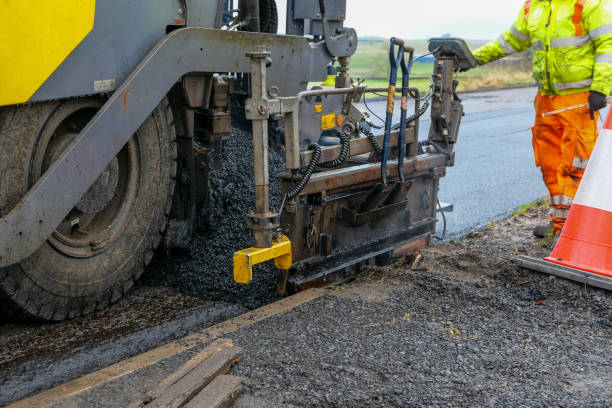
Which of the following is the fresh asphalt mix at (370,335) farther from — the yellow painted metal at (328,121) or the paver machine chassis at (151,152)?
the yellow painted metal at (328,121)

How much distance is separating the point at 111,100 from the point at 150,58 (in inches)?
13.2

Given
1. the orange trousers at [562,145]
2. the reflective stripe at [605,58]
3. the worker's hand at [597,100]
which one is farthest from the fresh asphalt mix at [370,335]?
the reflective stripe at [605,58]

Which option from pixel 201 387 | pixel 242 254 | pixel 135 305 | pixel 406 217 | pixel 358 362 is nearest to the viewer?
pixel 201 387

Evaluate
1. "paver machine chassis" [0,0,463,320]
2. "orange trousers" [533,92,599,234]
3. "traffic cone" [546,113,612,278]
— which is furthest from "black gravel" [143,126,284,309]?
"orange trousers" [533,92,599,234]

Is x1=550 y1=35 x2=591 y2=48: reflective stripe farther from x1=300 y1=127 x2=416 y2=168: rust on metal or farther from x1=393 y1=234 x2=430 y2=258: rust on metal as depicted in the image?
x1=393 y1=234 x2=430 y2=258: rust on metal

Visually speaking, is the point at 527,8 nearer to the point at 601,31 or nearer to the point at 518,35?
the point at 518,35

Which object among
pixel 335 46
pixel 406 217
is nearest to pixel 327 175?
pixel 406 217

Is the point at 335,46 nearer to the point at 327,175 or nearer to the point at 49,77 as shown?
the point at 327,175

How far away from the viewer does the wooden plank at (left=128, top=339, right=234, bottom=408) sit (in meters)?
2.70

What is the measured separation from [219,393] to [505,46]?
4.05m

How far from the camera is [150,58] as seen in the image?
3.74 m

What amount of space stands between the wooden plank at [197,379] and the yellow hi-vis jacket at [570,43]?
3.39 meters

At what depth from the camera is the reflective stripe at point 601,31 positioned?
4.89m

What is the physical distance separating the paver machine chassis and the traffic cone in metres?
1.04
